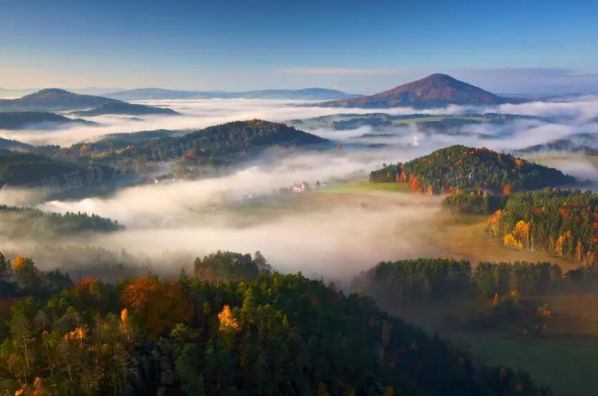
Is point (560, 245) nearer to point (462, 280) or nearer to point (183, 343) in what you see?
point (462, 280)

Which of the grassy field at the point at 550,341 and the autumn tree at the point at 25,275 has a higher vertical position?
the autumn tree at the point at 25,275

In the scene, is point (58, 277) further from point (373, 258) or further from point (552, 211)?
point (552, 211)

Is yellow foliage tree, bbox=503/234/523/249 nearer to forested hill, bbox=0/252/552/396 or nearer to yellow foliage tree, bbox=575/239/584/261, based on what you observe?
yellow foliage tree, bbox=575/239/584/261

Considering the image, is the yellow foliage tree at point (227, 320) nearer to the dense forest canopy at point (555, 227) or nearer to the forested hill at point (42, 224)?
the forested hill at point (42, 224)

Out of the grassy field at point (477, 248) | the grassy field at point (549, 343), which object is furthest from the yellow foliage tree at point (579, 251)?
the grassy field at point (549, 343)

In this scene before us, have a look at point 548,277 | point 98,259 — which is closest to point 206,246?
point 98,259

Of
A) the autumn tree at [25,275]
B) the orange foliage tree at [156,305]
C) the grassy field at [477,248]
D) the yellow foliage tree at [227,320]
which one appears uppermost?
the orange foliage tree at [156,305]

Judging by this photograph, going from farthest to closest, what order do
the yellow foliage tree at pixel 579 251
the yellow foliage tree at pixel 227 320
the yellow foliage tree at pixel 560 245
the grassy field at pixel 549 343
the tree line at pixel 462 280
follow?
1. the yellow foliage tree at pixel 560 245
2. the yellow foliage tree at pixel 579 251
3. the tree line at pixel 462 280
4. the grassy field at pixel 549 343
5. the yellow foliage tree at pixel 227 320

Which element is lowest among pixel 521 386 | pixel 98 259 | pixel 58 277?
pixel 521 386
